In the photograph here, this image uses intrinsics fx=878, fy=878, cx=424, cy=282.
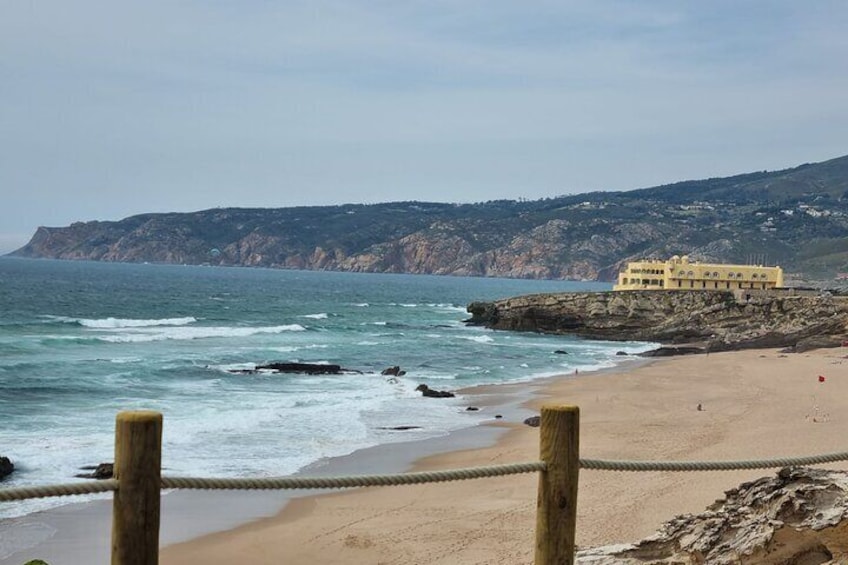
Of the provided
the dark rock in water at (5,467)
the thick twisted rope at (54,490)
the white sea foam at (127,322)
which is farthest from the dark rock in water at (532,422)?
the white sea foam at (127,322)

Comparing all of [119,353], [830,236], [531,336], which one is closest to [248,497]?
[119,353]

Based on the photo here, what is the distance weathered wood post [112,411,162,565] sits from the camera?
3016 mm

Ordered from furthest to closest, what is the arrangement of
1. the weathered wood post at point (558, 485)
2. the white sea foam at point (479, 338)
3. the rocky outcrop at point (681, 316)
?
the white sea foam at point (479, 338)
the rocky outcrop at point (681, 316)
the weathered wood post at point (558, 485)

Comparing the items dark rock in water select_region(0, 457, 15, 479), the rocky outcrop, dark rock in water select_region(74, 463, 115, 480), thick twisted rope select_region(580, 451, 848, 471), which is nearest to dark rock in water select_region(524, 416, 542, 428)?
dark rock in water select_region(74, 463, 115, 480)

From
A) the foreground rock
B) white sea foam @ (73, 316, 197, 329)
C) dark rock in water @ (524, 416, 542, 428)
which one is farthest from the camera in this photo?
white sea foam @ (73, 316, 197, 329)

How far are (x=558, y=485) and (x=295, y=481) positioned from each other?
43.4 inches

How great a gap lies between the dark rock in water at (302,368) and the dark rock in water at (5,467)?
757 inches

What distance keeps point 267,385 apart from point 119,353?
11877 millimetres

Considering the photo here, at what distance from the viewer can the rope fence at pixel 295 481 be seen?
3031mm

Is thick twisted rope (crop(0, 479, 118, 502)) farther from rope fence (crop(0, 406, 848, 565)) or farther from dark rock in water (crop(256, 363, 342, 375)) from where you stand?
dark rock in water (crop(256, 363, 342, 375))

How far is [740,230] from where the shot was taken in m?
175

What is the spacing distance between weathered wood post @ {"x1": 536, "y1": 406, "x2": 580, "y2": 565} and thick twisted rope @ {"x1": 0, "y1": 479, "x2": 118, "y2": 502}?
1.73m

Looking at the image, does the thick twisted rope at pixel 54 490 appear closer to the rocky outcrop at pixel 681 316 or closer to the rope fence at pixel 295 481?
the rope fence at pixel 295 481

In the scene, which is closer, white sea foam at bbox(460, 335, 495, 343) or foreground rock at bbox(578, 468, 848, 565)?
foreground rock at bbox(578, 468, 848, 565)
